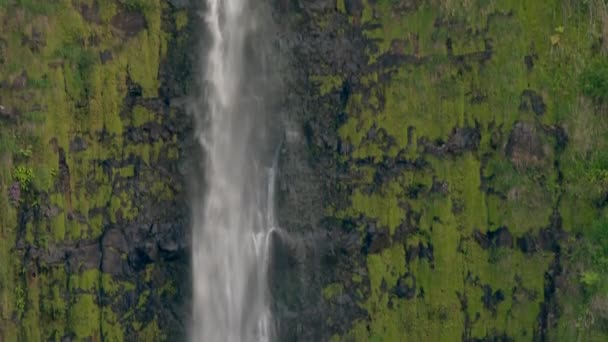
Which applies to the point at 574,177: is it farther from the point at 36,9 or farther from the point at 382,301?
the point at 36,9

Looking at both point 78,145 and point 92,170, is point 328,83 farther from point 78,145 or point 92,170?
point 78,145

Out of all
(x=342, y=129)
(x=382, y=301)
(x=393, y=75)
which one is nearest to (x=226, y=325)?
(x=382, y=301)

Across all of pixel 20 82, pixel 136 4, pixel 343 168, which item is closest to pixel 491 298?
pixel 343 168

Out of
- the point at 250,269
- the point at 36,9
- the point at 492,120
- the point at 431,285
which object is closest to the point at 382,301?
the point at 431,285

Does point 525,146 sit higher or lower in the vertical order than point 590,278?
higher

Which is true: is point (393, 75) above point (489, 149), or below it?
above

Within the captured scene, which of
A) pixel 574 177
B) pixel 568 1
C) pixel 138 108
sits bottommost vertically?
pixel 574 177
